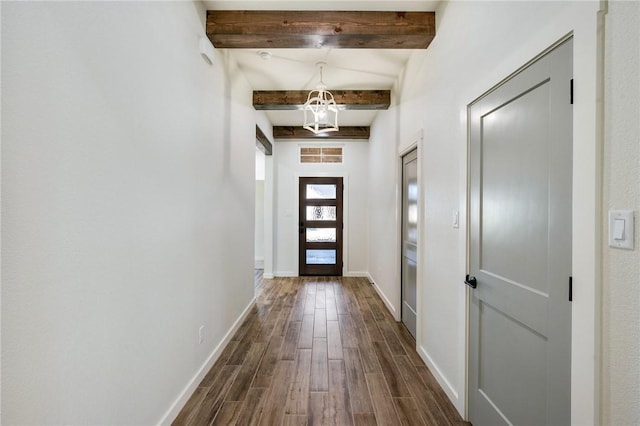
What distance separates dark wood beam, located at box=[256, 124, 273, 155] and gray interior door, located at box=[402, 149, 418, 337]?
2.26 metres

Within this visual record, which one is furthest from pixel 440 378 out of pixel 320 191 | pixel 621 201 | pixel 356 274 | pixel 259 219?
pixel 259 219

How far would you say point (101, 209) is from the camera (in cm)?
113

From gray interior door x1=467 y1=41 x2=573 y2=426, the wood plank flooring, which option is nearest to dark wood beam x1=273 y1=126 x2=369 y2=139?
the wood plank flooring

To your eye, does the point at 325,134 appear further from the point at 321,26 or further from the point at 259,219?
the point at 259,219

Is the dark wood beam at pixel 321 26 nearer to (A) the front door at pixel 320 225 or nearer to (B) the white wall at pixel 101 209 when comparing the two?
(B) the white wall at pixel 101 209

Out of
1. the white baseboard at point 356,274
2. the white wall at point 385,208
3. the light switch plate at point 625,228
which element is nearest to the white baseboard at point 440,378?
the white wall at point 385,208

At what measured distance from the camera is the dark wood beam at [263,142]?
4206 millimetres

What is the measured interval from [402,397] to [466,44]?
8.09 ft

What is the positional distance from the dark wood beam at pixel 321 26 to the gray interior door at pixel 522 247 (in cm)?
104

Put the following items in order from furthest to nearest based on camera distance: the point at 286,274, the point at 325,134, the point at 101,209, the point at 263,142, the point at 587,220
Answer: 1. the point at 286,274
2. the point at 325,134
3. the point at 263,142
4. the point at 101,209
5. the point at 587,220

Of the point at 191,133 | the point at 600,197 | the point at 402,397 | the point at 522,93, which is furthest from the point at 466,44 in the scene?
the point at 402,397

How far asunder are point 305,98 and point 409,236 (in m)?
2.31

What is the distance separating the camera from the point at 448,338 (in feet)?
6.48

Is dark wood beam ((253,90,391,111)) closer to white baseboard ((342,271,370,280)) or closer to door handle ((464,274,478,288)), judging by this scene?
door handle ((464,274,478,288))
